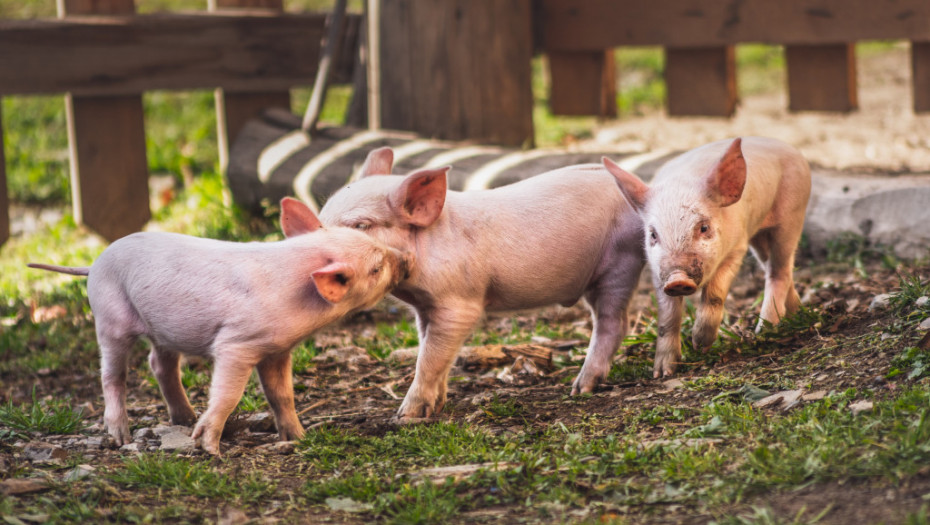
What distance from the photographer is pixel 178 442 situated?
3.49 m

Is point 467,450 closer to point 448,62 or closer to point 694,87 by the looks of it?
point 448,62

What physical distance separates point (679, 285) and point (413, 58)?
370cm

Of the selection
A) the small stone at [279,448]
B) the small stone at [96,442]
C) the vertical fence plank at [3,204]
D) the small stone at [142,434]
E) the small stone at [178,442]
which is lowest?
the small stone at [142,434]

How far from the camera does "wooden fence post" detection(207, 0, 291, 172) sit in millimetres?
7258

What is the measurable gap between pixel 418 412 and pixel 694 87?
4.06 m

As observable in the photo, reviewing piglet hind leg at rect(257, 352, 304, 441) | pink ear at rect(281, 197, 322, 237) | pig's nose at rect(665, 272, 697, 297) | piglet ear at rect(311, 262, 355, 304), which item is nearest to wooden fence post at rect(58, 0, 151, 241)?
pink ear at rect(281, 197, 322, 237)

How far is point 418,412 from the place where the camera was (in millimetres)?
3674

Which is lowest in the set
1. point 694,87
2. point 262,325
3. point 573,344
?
point 573,344

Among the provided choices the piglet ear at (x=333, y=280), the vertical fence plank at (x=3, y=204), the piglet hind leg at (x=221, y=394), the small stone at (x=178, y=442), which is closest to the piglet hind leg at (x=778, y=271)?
the piglet ear at (x=333, y=280)

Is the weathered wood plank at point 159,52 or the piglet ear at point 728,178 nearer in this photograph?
the piglet ear at point 728,178

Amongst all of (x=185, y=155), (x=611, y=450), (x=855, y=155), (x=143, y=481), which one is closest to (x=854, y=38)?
(x=855, y=155)

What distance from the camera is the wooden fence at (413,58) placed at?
637cm

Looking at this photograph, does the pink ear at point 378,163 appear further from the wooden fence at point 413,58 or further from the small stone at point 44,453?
the wooden fence at point 413,58

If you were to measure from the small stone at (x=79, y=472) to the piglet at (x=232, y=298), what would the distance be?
1.12 feet
